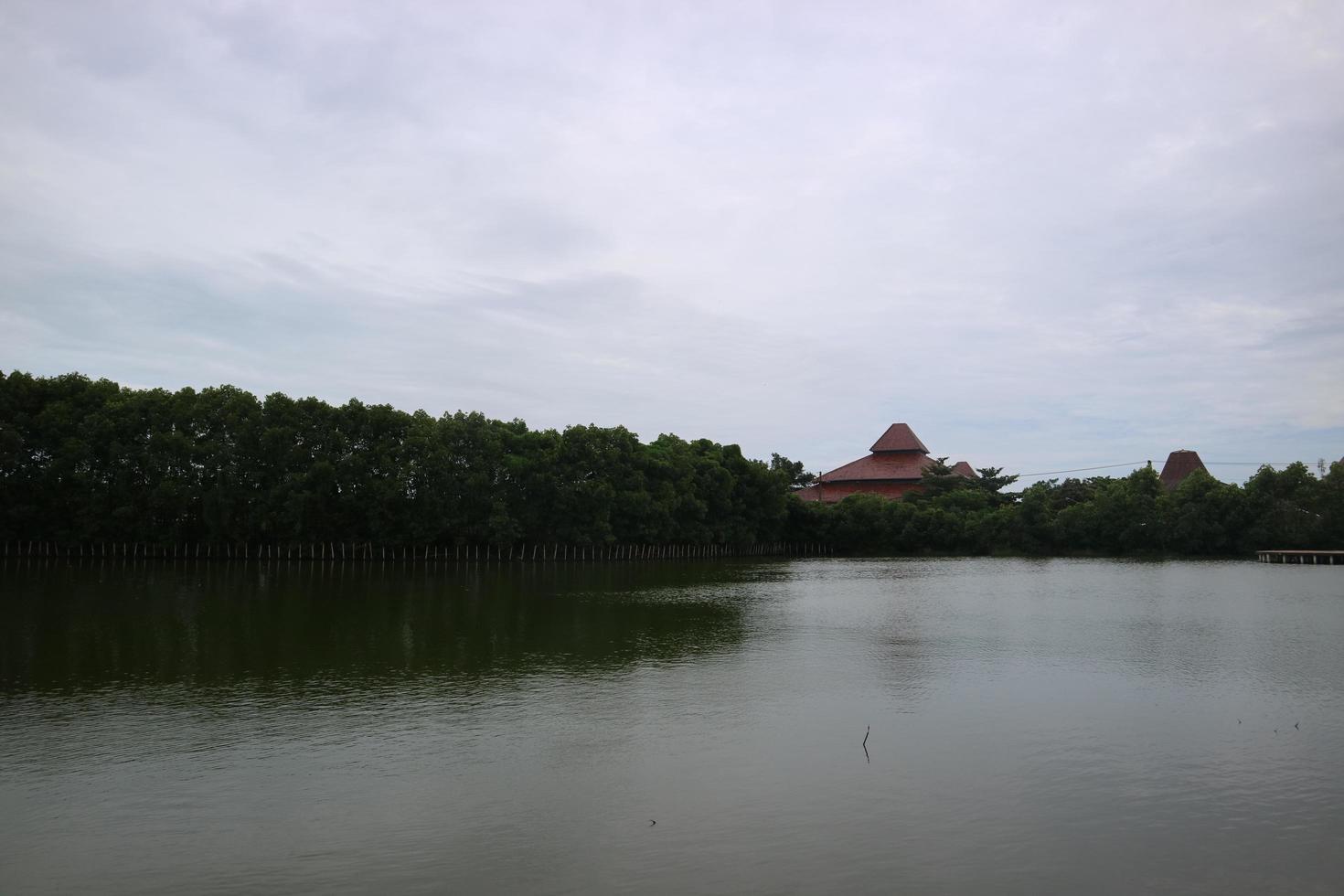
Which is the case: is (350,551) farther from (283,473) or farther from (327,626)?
(327,626)

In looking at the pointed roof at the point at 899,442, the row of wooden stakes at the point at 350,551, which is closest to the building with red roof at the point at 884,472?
the pointed roof at the point at 899,442

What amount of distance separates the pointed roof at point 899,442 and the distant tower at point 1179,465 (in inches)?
904

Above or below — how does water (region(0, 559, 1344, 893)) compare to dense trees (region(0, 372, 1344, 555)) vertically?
below

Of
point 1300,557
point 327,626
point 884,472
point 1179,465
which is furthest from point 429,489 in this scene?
point 1179,465

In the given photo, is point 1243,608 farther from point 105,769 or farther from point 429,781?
point 105,769

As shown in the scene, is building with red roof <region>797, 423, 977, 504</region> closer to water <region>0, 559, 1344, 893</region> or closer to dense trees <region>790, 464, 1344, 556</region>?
dense trees <region>790, 464, 1344, 556</region>

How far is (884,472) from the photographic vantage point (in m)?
91.5

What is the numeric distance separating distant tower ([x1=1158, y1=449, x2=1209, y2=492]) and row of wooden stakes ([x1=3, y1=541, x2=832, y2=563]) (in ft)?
157

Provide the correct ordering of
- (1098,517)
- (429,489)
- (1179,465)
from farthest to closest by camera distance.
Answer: (1179,465)
(1098,517)
(429,489)

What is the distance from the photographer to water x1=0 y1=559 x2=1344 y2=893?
8.11 metres

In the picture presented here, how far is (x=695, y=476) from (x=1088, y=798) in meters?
59.3

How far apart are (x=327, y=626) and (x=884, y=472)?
7464 centimetres

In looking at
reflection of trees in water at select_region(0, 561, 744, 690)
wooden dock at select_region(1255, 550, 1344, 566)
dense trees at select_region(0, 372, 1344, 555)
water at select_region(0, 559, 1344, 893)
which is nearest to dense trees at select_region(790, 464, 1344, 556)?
dense trees at select_region(0, 372, 1344, 555)

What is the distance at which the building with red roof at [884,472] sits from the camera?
3553 inches
